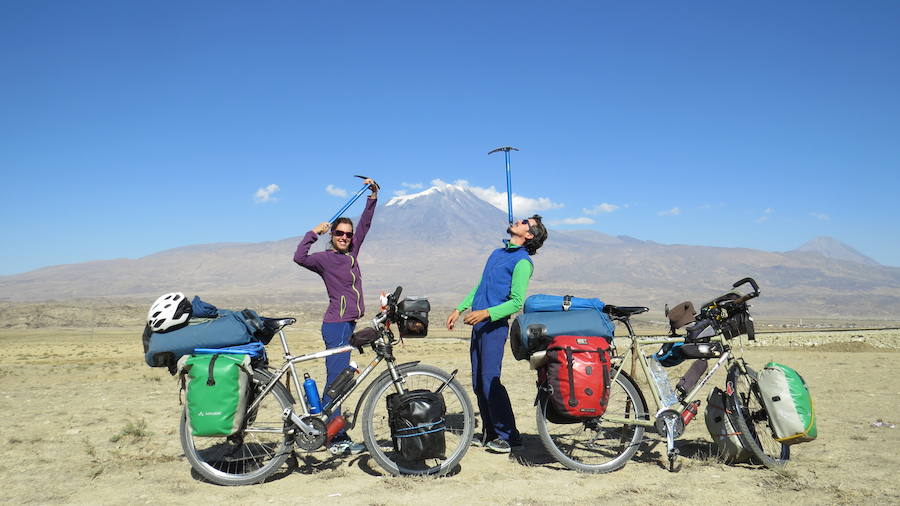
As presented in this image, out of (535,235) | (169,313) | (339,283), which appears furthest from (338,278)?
(535,235)

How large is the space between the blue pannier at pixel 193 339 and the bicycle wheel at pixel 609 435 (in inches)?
94.1

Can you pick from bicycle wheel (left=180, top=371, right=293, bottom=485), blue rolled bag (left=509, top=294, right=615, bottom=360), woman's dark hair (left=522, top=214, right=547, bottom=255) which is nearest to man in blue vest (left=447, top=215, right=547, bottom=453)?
woman's dark hair (left=522, top=214, right=547, bottom=255)

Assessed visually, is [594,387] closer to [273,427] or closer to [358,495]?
[358,495]

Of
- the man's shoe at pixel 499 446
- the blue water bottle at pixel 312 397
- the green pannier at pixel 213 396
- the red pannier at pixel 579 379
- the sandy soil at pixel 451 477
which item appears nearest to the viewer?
the sandy soil at pixel 451 477

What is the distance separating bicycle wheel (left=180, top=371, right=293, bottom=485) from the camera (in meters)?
4.90

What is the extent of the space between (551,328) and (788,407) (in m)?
1.93

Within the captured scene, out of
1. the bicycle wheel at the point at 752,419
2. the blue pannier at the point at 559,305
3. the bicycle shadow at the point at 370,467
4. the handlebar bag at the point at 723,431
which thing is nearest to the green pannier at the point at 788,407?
the bicycle wheel at the point at 752,419

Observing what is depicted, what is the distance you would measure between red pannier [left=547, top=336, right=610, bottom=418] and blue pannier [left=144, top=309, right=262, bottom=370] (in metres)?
2.37

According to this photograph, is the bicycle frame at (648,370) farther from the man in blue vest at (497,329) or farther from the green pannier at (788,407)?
the man in blue vest at (497,329)

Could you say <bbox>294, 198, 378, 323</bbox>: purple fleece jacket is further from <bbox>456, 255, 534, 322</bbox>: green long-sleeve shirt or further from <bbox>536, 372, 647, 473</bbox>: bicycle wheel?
<bbox>536, 372, 647, 473</bbox>: bicycle wheel

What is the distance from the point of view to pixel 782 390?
5.05 m

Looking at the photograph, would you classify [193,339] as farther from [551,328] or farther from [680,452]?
[680,452]

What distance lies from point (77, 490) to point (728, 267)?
209691 millimetres

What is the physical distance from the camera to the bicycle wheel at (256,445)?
4902 mm
